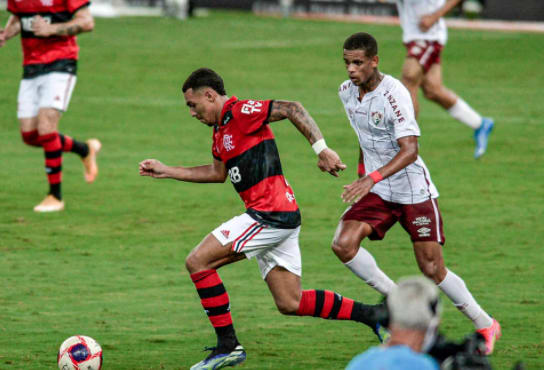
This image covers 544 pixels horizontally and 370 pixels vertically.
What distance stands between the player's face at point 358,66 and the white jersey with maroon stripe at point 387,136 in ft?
0.51

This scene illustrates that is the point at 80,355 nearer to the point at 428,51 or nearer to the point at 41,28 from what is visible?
the point at 41,28

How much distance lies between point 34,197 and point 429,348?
378 inches

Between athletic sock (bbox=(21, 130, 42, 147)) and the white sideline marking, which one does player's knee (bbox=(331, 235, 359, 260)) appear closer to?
athletic sock (bbox=(21, 130, 42, 147))

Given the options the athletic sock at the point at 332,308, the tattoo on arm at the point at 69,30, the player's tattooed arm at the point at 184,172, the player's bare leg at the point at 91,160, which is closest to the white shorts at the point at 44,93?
the tattoo on arm at the point at 69,30

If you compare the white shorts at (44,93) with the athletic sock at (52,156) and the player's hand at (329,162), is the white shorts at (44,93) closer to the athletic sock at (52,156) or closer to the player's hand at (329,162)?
the athletic sock at (52,156)

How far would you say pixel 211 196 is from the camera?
13.4m

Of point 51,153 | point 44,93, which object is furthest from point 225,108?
point 51,153

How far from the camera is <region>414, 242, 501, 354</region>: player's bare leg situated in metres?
7.55

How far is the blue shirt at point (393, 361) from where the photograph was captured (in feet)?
12.0

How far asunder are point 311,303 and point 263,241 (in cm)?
55

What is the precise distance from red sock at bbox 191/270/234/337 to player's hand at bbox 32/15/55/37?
18.5 ft

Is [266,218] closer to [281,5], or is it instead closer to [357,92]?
[357,92]

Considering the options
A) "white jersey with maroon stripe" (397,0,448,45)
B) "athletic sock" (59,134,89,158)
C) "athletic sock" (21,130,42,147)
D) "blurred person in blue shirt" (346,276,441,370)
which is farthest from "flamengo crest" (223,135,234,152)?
"white jersey with maroon stripe" (397,0,448,45)

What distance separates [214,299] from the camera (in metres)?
7.11
